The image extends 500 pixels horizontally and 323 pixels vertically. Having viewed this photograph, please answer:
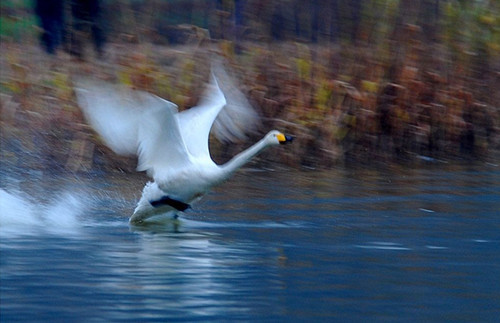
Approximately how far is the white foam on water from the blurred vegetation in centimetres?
337

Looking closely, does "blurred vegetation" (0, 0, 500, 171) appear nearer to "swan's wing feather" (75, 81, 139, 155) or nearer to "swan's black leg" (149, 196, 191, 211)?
"swan's black leg" (149, 196, 191, 211)

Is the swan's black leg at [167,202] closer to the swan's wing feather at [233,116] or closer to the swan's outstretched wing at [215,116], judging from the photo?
the swan's outstretched wing at [215,116]

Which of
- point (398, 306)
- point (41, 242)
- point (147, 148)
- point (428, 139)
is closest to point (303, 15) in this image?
point (428, 139)

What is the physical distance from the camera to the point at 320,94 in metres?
15.5

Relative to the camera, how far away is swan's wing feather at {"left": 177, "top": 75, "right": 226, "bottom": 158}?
438 inches

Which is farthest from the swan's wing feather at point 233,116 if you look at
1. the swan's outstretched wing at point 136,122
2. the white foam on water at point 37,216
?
the white foam on water at point 37,216

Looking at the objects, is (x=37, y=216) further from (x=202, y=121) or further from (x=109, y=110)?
(x=202, y=121)

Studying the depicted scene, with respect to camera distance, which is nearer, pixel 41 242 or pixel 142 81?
pixel 41 242

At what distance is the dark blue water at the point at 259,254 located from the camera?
7.15 meters

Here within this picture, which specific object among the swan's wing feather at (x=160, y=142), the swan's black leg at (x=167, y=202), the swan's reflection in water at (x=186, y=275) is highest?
the swan's wing feather at (x=160, y=142)

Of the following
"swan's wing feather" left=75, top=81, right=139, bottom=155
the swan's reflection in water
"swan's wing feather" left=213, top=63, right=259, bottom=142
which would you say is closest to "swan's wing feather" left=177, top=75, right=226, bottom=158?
"swan's wing feather" left=213, top=63, right=259, bottom=142

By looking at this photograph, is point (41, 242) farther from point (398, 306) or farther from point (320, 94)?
point (320, 94)

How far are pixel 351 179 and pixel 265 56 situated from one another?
2.68m

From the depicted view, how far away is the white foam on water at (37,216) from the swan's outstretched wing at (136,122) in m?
0.76
